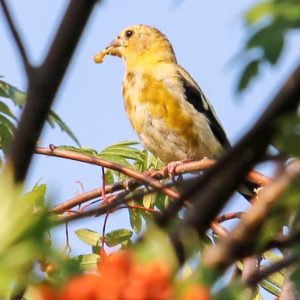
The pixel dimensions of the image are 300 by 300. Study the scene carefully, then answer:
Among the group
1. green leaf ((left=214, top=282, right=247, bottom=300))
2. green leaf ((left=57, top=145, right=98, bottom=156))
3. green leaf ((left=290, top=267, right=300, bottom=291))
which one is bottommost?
green leaf ((left=57, top=145, right=98, bottom=156))

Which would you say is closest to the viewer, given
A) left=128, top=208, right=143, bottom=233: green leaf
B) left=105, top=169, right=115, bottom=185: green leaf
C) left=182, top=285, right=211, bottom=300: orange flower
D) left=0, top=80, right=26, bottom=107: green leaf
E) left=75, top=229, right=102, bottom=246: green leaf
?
left=182, top=285, right=211, bottom=300: orange flower

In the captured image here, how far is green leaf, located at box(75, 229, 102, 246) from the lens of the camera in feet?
10.9

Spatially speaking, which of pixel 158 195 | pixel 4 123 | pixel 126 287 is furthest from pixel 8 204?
pixel 158 195

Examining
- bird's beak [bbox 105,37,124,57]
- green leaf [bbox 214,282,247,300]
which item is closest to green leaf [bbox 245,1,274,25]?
green leaf [bbox 214,282,247,300]

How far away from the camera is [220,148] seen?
6.94 metres

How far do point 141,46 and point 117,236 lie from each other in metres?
4.52

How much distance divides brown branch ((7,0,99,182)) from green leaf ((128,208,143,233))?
82.4 inches

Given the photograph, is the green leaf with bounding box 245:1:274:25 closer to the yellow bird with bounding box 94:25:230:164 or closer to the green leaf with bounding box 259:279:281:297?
the green leaf with bounding box 259:279:281:297

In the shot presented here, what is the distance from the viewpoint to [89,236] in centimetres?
338

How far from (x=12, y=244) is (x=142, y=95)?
566 cm

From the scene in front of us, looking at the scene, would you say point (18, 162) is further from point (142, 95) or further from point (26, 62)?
point (142, 95)

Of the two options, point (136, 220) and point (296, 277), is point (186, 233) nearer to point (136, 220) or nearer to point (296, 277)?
point (296, 277)

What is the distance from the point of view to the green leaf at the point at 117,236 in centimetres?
327

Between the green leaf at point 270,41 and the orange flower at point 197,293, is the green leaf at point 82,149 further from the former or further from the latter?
the orange flower at point 197,293
